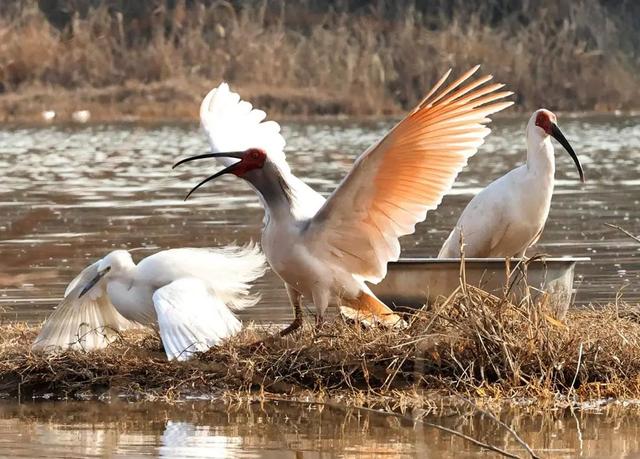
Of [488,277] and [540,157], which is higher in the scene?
[540,157]

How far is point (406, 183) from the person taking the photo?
8453 millimetres

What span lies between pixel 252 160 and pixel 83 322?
4.11 ft

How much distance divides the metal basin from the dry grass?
1.44 ft

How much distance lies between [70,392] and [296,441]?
1.62m

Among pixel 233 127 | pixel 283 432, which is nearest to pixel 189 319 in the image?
pixel 283 432

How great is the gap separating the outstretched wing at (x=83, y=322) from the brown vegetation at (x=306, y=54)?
23.3m

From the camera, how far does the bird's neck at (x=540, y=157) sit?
9.99 m

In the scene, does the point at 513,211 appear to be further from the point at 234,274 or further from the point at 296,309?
the point at 234,274

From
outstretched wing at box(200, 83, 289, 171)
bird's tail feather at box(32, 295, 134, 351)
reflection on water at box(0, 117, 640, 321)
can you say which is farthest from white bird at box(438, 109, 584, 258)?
bird's tail feather at box(32, 295, 134, 351)

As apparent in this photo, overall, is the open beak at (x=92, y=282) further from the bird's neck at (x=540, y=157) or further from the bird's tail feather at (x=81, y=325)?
the bird's neck at (x=540, y=157)

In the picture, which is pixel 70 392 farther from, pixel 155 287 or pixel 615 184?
pixel 615 184

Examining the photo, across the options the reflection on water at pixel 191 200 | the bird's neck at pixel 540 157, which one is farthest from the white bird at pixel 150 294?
the bird's neck at pixel 540 157

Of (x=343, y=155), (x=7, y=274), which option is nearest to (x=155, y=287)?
(x=7, y=274)

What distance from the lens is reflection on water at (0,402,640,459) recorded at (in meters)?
6.81
